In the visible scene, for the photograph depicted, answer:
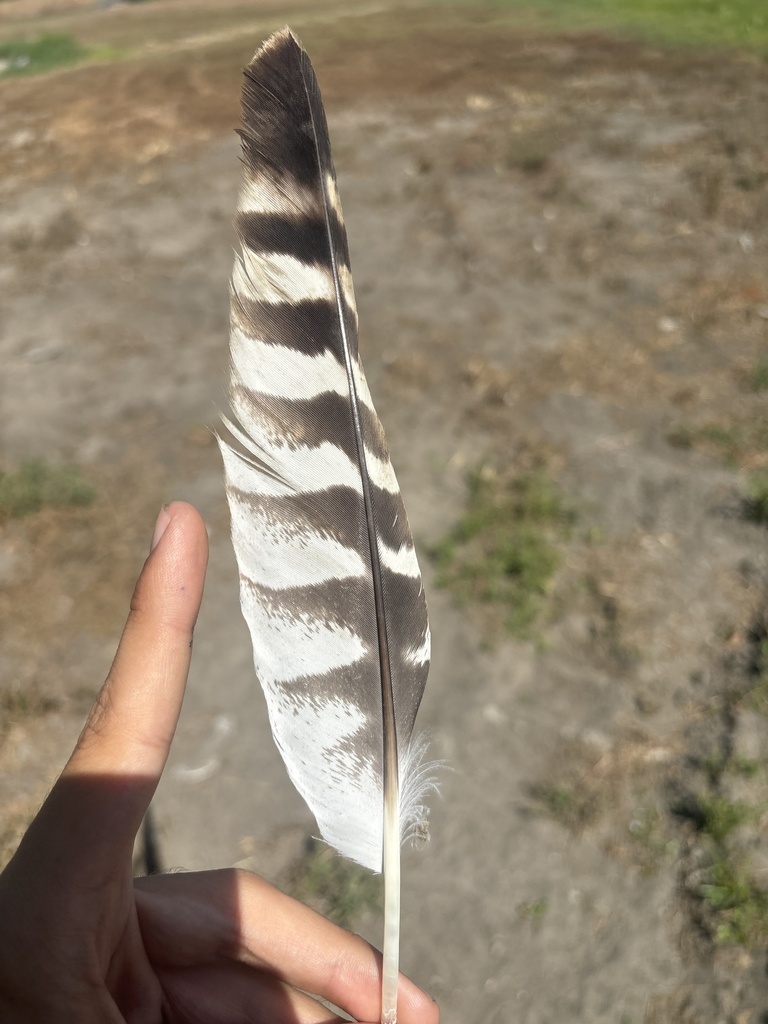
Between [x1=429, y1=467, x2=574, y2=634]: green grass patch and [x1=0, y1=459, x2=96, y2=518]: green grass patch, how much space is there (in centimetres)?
165

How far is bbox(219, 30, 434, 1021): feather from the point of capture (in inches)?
47.6

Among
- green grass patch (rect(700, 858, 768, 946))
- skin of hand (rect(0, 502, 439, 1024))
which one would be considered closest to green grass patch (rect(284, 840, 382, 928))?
skin of hand (rect(0, 502, 439, 1024))

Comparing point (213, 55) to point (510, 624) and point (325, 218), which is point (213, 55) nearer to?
point (510, 624)

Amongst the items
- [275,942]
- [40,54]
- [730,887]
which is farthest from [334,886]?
[40,54]

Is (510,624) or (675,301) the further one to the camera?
(675,301)

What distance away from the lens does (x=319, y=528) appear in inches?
50.3

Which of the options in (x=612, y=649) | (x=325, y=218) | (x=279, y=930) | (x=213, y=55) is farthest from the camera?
(x=213, y=55)

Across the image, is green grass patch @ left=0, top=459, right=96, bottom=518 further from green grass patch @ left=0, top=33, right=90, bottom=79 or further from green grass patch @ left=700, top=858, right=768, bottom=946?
green grass patch @ left=0, top=33, right=90, bottom=79

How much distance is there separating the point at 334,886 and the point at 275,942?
750mm

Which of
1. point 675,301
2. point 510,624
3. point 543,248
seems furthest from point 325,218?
point 543,248

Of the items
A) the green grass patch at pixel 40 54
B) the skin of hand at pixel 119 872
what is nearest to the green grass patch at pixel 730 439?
the skin of hand at pixel 119 872

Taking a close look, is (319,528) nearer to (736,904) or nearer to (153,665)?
(153,665)

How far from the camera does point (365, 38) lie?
31.0 feet

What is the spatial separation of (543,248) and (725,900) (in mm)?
4181
